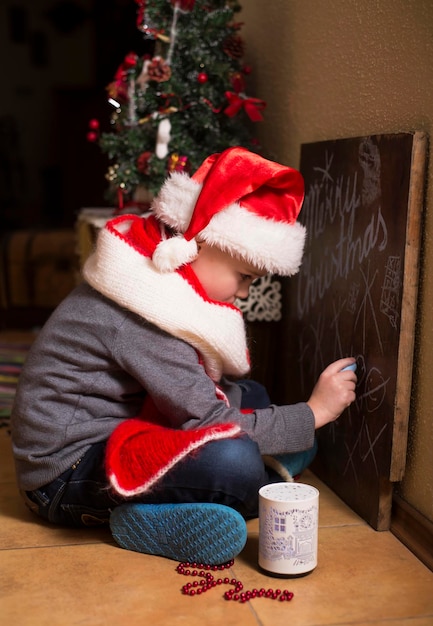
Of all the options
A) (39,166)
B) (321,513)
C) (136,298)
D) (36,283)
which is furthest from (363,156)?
(39,166)

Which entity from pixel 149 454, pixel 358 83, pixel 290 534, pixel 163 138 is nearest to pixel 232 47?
pixel 163 138

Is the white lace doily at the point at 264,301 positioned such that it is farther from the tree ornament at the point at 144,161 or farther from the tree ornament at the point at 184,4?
the tree ornament at the point at 184,4

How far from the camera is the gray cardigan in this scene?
1.37 m

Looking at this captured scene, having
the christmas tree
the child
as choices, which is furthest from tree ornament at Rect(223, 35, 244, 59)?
the child

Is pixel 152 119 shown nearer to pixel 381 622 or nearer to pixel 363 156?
pixel 363 156

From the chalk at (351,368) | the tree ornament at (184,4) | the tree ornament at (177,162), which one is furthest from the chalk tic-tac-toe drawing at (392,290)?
the tree ornament at (184,4)

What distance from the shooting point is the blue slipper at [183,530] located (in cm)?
131

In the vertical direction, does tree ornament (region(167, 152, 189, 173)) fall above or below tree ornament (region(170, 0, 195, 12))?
below

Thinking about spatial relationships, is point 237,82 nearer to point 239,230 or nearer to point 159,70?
point 159,70

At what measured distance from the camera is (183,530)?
1.33 metres

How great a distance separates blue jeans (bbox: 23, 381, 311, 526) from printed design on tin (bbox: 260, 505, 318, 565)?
0.11m

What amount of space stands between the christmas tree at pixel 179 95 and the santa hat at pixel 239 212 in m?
0.70

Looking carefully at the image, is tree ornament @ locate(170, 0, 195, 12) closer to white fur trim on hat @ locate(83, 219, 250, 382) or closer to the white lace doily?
the white lace doily

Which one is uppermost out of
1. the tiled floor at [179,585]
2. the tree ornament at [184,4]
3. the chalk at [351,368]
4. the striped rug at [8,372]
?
the tree ornament at [184,4]
